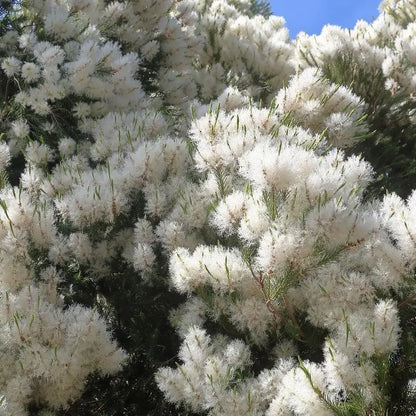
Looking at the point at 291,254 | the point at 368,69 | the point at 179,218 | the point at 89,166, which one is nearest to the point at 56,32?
the point at 89,166

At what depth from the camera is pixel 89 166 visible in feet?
15.2

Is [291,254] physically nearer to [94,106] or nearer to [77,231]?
[77,231]

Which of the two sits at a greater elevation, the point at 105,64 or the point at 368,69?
the point at 105,64

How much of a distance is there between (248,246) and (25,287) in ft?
4.16

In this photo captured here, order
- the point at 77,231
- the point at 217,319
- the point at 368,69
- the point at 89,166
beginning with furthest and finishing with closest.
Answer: the point at 368,69 → the point at 89,166 → the point at 77,231 → the point at 217,319

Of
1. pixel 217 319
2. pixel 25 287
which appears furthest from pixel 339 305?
pixel 25 287

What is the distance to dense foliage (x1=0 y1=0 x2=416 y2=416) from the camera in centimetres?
265

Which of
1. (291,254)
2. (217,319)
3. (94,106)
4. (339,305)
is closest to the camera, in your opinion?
(291,254)

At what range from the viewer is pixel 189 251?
10.9 feet

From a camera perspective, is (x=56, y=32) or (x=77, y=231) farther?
(x=56, y=32)

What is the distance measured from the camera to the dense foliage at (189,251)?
2.65m

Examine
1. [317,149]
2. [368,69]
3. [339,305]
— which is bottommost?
[339,305]

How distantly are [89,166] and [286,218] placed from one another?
237cm

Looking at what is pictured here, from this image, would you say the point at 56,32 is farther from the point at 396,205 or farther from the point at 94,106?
the point at 396,205
